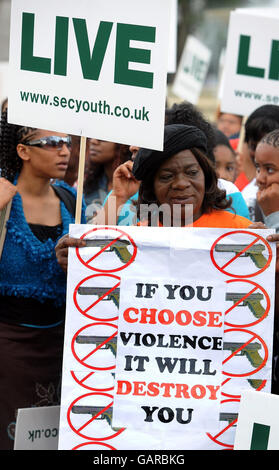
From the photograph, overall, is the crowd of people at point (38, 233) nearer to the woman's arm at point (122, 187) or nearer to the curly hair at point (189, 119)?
the woman's arm at point (122, 187)

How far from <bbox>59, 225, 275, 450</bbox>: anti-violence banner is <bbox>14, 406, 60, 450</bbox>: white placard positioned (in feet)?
1.17

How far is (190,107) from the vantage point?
14.0ft

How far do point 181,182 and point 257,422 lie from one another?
983 millimetres

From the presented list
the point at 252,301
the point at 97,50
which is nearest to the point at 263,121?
the point at 97,50

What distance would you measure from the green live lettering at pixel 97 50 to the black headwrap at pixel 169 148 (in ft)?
0.90

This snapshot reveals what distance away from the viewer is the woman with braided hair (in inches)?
139

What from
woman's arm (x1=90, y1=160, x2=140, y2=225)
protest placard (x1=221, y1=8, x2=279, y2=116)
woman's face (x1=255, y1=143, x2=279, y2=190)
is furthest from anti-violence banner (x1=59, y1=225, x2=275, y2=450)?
protest placard (x1=221, y1=8, x2=279, y2=116)

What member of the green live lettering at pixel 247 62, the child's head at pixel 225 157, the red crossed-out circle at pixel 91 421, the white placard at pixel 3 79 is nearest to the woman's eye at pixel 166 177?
the red crossed-out circle at pixel 91 421

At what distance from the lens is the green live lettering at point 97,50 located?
304 cm

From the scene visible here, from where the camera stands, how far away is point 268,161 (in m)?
3.64

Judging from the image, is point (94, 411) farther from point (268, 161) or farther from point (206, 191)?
point (268, 161)

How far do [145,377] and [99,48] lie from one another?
1.29 metres

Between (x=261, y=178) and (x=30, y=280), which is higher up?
(x=261, y=178)
